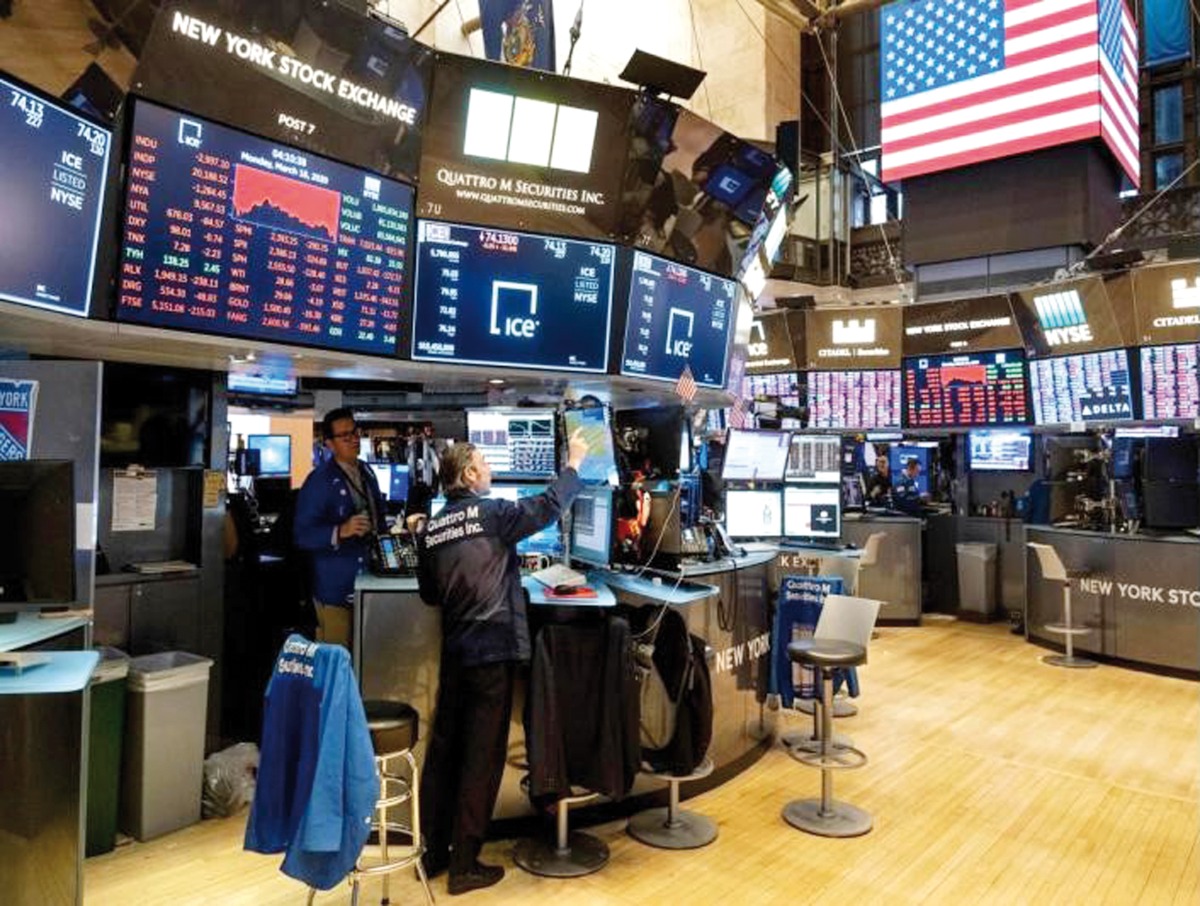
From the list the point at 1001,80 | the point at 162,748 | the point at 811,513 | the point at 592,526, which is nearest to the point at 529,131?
the point at 592,526

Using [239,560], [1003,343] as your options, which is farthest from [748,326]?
[239,560]

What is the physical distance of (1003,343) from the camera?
7.63 m

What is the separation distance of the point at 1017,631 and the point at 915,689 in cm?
263

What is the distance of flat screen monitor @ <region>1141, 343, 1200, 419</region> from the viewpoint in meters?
6.45

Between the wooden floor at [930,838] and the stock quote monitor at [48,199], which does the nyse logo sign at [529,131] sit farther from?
the wooden floor at [930,838]

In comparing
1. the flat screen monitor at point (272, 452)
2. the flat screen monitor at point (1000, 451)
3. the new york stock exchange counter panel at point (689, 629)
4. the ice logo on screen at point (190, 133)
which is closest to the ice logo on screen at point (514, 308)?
the new york stock exchange counter panel at point (689, 629)

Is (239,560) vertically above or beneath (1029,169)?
beneath

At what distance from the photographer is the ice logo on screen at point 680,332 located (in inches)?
188

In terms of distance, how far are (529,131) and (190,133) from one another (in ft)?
5.05

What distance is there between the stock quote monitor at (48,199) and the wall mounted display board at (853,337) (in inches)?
272

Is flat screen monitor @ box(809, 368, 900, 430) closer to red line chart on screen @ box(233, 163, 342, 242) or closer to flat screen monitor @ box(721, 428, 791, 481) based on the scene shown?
flat screen monitor @ box(721, 428, 791, 481)

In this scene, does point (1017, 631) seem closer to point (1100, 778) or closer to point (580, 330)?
point (1100, 778)

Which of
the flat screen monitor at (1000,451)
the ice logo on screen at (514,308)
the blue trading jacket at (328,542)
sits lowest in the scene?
the blue trading jacket at (328,542)

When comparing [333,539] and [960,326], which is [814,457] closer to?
[960,326]
